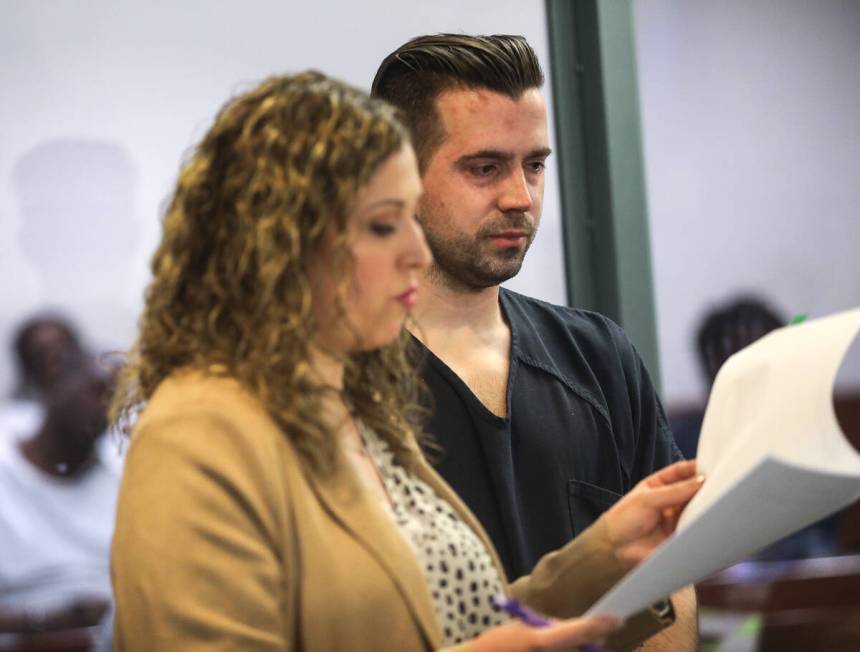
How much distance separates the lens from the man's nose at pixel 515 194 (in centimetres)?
205

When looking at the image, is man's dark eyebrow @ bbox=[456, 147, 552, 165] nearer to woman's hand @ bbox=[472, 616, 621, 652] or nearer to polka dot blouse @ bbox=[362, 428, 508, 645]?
polka dot blouse @ bbox=[362, 428, 508, 645]

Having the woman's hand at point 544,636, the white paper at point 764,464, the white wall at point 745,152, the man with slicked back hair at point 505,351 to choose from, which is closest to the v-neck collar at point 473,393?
the man with slicked back hair at point 505,351

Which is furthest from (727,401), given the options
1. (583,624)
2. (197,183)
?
(197,183)

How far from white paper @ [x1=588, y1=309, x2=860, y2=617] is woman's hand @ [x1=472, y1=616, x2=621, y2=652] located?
2cm

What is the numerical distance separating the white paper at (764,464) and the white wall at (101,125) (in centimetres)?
150

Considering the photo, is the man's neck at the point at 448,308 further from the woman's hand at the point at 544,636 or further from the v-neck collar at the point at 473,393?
the woman's hand at the point at 544,636

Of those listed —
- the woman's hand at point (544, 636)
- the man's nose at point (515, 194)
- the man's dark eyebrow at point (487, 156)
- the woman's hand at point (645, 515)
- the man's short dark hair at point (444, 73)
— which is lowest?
the woman's hand at point (645, 515)

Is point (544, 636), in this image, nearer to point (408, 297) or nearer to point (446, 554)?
point (446, 554)

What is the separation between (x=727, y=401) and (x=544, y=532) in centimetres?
59

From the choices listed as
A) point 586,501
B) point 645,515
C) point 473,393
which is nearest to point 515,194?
point 473,393

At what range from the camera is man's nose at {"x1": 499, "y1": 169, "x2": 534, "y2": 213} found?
205cm

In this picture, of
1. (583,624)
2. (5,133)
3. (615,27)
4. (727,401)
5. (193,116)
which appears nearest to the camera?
(583,624)

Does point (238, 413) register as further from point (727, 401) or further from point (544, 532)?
point (544, 532)

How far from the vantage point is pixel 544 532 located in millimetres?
2008
